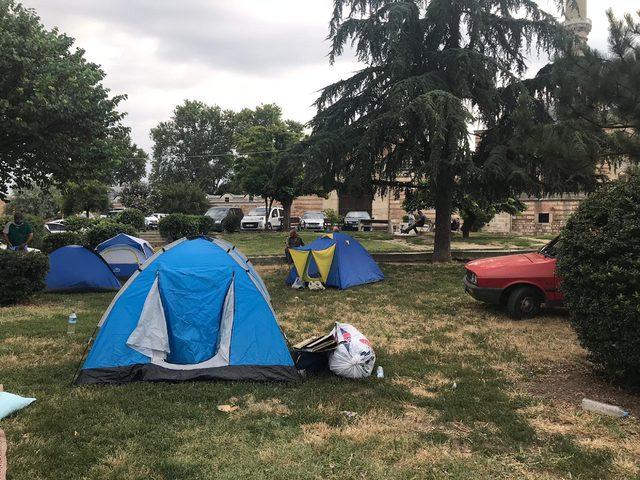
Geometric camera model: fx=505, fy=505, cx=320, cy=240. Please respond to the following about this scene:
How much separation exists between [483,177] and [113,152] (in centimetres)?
918

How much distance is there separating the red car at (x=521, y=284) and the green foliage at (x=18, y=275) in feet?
26.3

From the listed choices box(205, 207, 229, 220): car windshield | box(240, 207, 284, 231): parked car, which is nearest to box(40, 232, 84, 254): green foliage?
box(240, 207, 284, 231): parked car

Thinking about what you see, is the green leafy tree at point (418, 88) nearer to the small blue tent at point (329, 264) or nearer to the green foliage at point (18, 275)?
the small blue tent at point (329, 264)

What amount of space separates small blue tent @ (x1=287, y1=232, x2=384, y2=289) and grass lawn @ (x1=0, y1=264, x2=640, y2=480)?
4.67 meters

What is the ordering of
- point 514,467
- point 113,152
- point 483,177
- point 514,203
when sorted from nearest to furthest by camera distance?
point 514,467, point 113,152, point 483,177, point 514,203

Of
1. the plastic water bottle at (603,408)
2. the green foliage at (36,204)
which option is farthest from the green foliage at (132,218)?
the plastic water bottle at (603,408)

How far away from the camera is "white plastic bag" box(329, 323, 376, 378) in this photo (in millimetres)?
5316

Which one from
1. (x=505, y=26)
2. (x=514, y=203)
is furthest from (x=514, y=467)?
(x=514, y=203)

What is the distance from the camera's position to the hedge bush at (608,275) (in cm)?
449

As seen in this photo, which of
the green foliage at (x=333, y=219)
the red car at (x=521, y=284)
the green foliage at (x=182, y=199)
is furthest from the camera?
the green foliage at (x=333, y=219)

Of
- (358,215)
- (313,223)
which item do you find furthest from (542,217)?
(313,223)

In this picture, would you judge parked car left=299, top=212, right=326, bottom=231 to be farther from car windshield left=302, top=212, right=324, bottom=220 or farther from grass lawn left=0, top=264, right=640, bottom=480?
grass lawn left=0, top=264, right=640, bottom=480

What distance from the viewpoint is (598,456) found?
3.71 meters

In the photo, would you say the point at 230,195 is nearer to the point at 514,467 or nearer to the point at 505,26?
the point at 505,26
